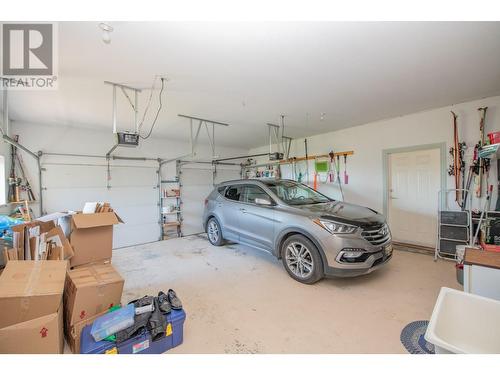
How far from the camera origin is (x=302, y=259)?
9.49 ft

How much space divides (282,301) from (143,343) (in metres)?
1.41

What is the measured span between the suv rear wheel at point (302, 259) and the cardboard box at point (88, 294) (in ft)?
Result: 6.61

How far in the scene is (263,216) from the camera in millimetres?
3428

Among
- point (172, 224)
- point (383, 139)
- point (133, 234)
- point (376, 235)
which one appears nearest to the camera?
point (376, 235)

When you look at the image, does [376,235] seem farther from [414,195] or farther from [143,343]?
[143,343]

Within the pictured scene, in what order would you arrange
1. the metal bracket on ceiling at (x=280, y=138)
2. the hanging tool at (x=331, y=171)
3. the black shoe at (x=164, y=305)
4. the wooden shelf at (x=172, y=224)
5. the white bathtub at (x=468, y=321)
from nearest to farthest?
the white bathtub at (x=468, y=321) → the black shoe at (x=164, y=305) → the metal bracket on ceiling at (x=280, y=138) → the hanging tool at (x=331, y=171) → the wooden shelf at (x=172, y=224)

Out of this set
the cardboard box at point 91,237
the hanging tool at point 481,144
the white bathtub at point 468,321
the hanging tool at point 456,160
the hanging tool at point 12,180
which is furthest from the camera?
the hanging tool at point 12,180

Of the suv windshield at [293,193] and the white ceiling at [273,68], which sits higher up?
the white ceiling at [273,68]

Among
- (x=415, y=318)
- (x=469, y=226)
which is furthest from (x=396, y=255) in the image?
(x=415, y=318)

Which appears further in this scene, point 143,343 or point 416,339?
point 416,339

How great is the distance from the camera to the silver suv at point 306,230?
262cm

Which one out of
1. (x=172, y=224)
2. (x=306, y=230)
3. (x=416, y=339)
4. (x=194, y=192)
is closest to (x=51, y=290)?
(x=306, y=230)

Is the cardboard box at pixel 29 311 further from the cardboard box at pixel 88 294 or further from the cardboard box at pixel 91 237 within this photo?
the cardboard box at pixel 91 237

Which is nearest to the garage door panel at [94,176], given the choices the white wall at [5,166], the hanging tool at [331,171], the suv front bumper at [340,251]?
the white wall at [5,166]
